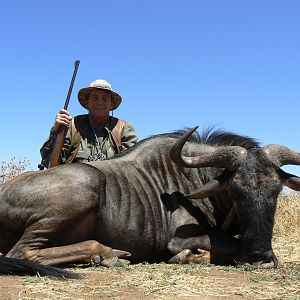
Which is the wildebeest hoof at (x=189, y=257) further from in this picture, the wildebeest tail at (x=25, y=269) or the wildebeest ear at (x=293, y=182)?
the wildebeest tail at (x=25, y=269)

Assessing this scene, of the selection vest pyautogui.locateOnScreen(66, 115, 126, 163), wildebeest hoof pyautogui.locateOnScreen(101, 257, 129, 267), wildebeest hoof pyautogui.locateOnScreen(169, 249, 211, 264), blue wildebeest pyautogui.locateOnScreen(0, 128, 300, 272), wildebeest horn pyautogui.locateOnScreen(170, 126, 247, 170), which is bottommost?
wildebeest hoof pyautogui.locateOnScreen(101, 257, 129, 267)

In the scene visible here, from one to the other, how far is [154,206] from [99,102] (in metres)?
2.24

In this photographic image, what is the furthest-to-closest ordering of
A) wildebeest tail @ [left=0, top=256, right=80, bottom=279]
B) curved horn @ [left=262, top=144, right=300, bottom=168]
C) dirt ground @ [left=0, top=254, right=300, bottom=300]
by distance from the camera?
curved horn @ [left=262, top=144, right=300, bottom=168]
wildebeest tail @ [left=0, top=256, right=80, bottom=279]
dirt ground @ [left=0, top=254, right=300, bottom=300]

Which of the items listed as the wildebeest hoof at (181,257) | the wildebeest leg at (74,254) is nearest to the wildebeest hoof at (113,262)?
the wildebeest leg at (74,254)

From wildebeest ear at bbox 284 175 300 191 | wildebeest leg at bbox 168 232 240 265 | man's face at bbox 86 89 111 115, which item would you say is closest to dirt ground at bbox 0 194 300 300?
wildebeest leg at bbox 168 232 240 265

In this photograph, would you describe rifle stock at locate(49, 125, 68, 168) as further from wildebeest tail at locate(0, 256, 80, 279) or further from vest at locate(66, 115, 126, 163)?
wildebeest tail at locate(0, 256, 80, 279)

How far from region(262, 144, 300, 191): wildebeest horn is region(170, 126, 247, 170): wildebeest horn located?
225mm

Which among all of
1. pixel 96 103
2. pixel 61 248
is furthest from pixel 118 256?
pixel 96 103

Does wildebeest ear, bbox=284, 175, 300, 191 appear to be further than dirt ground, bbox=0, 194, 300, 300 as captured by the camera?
Yes

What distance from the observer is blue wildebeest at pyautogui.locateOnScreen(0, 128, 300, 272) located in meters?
4.88

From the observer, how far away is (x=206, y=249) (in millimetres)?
5238

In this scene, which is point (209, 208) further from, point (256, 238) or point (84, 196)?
point (84, 196)

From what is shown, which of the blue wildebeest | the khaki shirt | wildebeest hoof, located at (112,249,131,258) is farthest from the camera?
the khaki shirt

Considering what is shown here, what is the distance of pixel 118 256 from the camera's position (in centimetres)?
504
